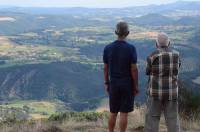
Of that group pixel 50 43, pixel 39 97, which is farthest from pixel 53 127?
pixel 50 43

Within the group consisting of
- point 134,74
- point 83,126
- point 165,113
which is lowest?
point 83,126

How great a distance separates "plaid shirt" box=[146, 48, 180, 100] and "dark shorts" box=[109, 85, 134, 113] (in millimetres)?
334

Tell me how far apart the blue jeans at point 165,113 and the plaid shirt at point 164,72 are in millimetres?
118

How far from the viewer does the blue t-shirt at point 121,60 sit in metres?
6.09

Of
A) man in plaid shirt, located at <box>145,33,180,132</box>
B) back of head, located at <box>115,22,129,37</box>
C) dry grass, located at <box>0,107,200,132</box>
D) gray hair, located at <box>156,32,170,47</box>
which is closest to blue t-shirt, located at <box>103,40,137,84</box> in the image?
back of head, located at <box>115,22,129,37</box>

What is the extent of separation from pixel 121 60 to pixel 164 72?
574mm

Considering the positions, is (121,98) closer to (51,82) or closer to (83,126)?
(83,126)

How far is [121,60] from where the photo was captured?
611 cm

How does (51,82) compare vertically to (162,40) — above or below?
below

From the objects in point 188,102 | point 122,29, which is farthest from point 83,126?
point 122,29

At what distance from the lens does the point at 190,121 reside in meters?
8.49

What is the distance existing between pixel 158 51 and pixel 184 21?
187 meters

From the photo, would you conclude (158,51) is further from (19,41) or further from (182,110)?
(19,41)

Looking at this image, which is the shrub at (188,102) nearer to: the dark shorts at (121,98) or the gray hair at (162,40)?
the dark shorts at (121,98)
